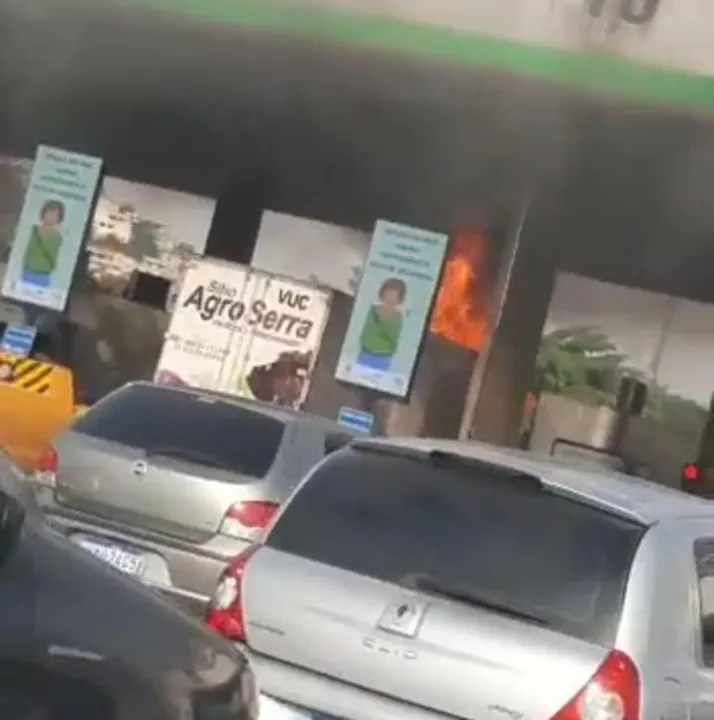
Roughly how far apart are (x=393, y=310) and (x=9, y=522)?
13.8 m

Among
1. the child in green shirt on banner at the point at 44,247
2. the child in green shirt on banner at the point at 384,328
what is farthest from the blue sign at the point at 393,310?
the child in green shirt on banner at the point at 44,247

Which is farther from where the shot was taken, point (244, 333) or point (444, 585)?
point (244, 333)

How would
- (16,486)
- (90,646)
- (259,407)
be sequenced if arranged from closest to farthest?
(90,646), (16,486), (259,407)

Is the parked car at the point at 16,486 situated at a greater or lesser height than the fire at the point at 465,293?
lesser

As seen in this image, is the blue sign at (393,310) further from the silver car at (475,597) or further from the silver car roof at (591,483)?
the silver car at (475,597)

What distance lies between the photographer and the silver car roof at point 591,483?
22.0 ft

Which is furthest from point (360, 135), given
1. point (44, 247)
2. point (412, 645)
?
point (412, 645)

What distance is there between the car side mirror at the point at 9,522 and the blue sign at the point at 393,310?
1338cm

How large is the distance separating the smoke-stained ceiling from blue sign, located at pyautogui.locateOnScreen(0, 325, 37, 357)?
2407mm

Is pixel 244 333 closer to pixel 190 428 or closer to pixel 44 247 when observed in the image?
pixel 44 247

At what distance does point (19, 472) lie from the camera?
540cm

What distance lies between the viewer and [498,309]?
19.3 m

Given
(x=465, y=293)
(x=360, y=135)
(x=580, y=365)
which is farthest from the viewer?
A: (x=360, y=135)

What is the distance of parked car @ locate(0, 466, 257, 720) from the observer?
4.31 m
